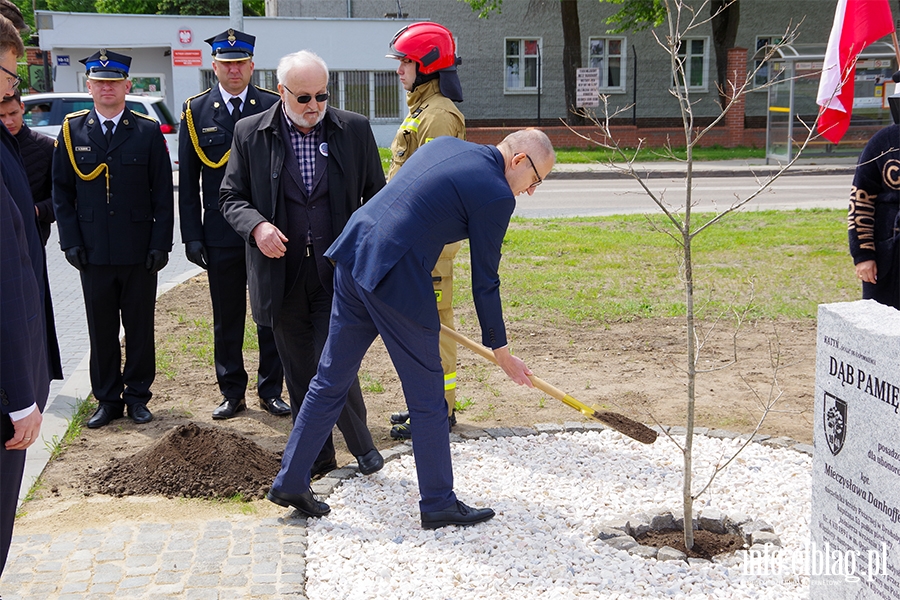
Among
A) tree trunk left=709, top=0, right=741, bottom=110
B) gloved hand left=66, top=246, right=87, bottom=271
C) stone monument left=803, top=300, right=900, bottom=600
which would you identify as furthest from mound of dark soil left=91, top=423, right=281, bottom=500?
tree trunk left=709, top=0, right=741, bottom=110

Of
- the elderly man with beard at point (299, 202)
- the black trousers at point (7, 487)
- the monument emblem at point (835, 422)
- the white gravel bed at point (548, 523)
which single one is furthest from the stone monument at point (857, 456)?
the black trousers at point (7, 487)

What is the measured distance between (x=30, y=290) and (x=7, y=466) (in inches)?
24.3

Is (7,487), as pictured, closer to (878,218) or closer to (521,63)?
(878,218)

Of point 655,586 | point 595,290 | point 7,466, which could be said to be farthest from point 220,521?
point 595,290

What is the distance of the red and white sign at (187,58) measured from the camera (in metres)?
27.2

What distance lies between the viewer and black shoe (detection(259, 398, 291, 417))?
19.8ft

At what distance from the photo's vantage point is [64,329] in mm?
8297

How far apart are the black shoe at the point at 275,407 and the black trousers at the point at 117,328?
2.49 feet

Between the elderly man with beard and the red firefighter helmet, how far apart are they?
1.85 ft

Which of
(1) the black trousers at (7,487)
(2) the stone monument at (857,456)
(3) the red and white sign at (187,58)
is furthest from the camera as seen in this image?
(3) the red and white sign at (187,58)

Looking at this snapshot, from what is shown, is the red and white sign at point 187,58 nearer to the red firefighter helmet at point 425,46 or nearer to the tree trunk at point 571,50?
the tree trunk at point 571,50

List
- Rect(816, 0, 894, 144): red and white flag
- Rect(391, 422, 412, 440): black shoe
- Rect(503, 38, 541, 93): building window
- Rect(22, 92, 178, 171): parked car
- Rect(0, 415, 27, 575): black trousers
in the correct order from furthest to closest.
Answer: Rect(503, 38, 541, 93): building window → Rect(22, 92, 178, 171): parked car → Rect(816, 0, 894, 144): red and white flag → Rect(391, 422, 412, 440): black shoe → Rect(0, 415, 27, 575): black trousers

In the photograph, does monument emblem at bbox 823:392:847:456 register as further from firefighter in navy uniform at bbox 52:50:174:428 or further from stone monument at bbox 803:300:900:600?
firefighter in navy uniform at bbox 52:50:174:428

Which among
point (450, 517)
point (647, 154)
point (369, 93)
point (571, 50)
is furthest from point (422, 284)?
point (571, 50)
